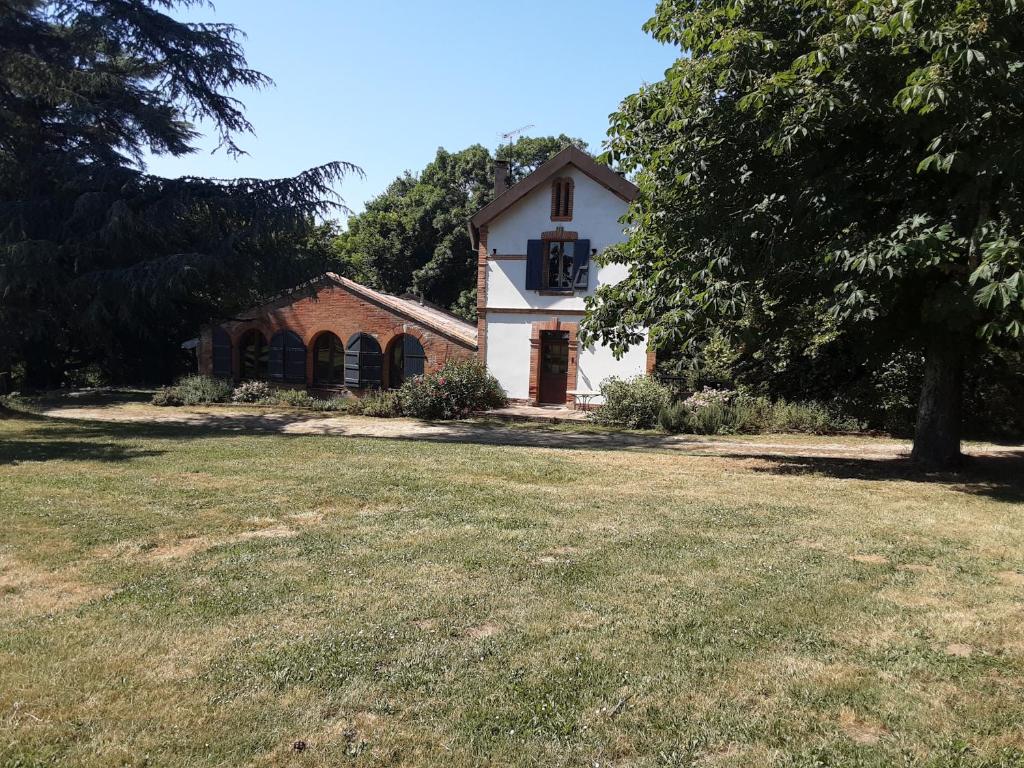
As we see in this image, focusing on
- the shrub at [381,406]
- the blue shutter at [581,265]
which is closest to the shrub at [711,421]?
the blue shutter at [581,265]

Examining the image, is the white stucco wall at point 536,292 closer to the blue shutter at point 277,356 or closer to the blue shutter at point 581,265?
the blue shutter at point 581,265

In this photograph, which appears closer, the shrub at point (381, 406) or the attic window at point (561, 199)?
the shrub at point (381, 406)

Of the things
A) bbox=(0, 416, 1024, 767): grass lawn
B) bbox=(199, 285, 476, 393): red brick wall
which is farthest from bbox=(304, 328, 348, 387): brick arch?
bbox=(0, 416, 1024, 767): grass lawn

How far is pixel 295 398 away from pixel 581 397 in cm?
855

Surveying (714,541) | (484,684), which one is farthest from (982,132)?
(484,684)

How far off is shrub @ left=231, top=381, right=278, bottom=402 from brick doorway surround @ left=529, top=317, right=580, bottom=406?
7.94 metres

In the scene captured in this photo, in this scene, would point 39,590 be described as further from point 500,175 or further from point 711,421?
point 500,175

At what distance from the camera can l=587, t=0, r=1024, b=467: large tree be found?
24.1ft

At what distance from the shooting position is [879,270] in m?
7.78

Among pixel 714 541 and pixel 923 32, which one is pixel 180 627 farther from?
pixel 923 32

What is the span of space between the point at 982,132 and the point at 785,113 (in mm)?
2004

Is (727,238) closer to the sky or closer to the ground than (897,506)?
closer to the sky

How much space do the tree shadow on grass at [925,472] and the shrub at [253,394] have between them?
15.2 metres

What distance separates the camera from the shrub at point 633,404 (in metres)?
18.0
